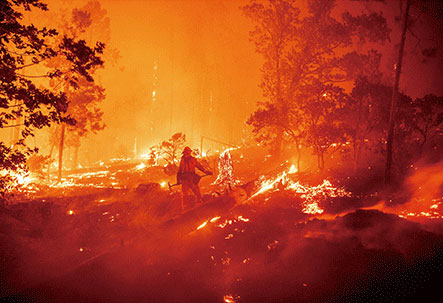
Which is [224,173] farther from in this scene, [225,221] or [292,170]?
Answer: [225,221]

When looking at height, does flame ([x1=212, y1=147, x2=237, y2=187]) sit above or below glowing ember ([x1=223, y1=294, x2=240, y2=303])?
above

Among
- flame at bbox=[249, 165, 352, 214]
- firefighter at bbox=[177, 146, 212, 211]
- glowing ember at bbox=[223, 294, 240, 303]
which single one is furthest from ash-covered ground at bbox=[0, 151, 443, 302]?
firefighter at bbox=[177, 146, 212, 211]

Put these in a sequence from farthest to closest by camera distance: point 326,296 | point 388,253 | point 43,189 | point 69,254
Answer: point 43,189 < point 69,254 < point 388,253 < point 326,296

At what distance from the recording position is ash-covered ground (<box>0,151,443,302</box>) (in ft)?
19.8

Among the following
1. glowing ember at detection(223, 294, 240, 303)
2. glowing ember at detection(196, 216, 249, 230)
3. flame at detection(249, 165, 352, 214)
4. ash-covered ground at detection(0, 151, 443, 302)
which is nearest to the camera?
glowing ember at detection(223, 294, 240, 303)

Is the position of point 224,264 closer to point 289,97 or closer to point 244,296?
point 244,296

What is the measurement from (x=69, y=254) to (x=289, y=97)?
18.9 m

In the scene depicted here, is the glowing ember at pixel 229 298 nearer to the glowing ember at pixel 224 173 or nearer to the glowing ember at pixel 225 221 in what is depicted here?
the glowing ember at pixel 225 221

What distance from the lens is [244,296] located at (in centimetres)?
602

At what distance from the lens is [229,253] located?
8.05 m

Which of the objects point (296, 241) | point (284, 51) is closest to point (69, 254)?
point (296, 241)

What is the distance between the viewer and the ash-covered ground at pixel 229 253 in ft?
19.8

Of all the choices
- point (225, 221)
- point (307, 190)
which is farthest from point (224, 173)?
point (225, 221)

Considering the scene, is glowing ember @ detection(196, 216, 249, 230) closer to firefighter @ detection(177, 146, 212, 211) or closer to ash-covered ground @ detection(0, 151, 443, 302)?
ash-covered ground @ detection(0, 151, 443, 302)
